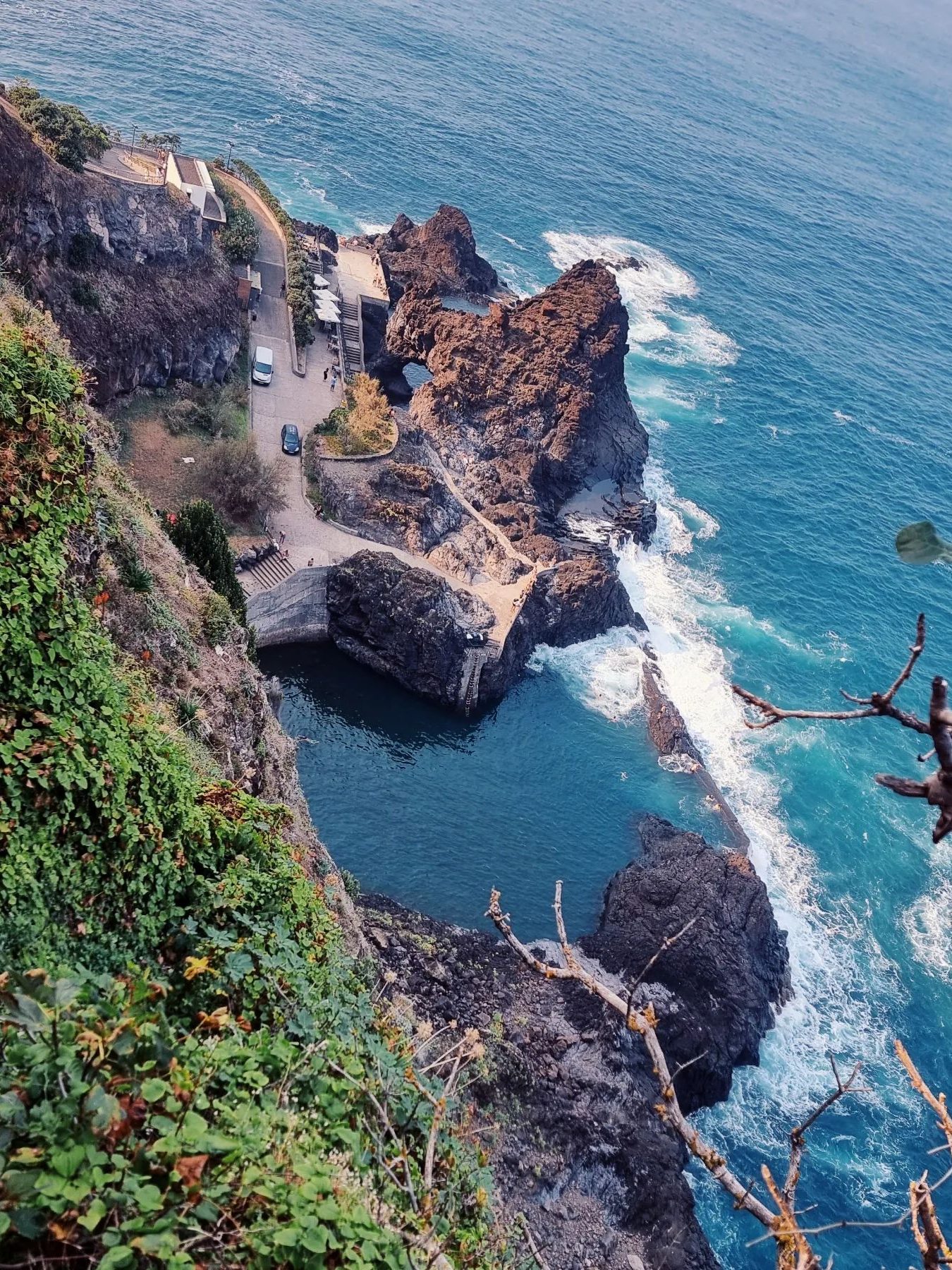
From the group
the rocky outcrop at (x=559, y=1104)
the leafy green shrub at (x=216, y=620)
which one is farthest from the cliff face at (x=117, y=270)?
the rocky outcrop at (x=559, y=1104)

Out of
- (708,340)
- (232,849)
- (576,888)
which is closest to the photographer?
(232,849)

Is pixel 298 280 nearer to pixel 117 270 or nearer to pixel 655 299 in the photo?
pixel 117 270

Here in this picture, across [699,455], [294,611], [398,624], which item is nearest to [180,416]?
[294,611]

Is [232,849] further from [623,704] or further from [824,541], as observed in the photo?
[824,541]

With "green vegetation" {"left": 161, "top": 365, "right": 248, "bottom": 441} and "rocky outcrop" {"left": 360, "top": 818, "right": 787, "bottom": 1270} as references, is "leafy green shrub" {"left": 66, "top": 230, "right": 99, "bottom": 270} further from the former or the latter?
"rocky outcrop" {"left": 360, "top": 818, "right": 787, "bottom": 1270}

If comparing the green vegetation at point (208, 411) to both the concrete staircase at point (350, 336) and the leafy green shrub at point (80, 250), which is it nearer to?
the leafy green shrub at point (80, 250)

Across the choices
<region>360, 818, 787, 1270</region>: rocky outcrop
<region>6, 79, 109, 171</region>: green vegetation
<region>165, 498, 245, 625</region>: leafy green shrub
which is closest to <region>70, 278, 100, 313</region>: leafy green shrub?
<region>6, 79, 109, 171</region>: green vegetation

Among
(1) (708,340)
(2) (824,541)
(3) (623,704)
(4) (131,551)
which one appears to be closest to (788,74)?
(1) (708,340)
